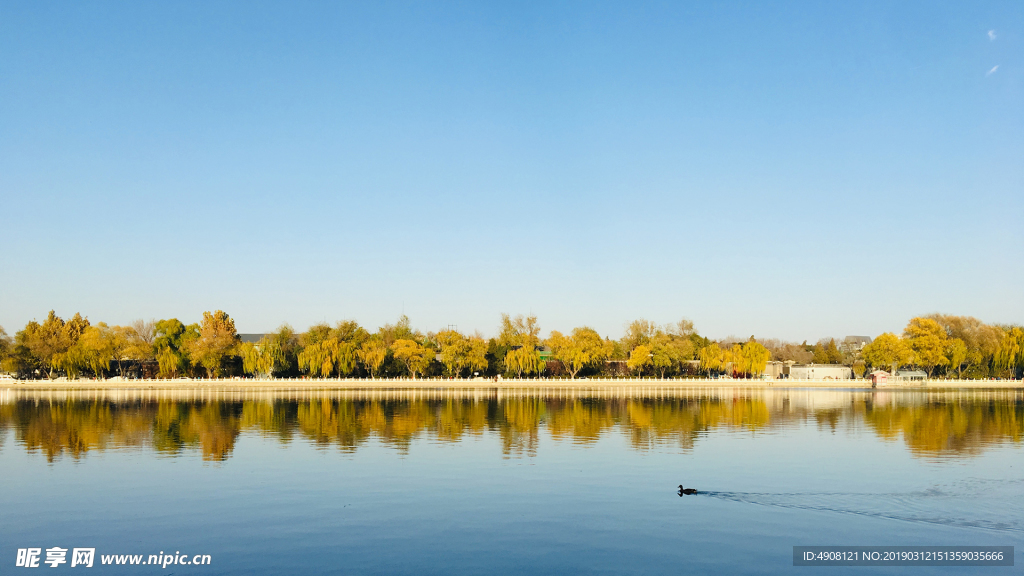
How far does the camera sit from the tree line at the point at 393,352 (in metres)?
87.3

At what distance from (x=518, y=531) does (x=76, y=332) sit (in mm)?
92172

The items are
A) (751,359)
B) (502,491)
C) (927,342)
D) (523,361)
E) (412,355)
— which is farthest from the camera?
(751,359)

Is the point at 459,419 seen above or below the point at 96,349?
below

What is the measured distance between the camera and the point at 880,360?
9519 cm

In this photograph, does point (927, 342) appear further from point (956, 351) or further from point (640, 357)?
point (640, 357)

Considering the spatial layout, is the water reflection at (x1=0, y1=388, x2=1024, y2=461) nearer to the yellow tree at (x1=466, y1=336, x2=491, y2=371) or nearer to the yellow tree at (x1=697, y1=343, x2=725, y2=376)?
the yellow tree at (x1=466, y1=336, x2=491, y2=371)

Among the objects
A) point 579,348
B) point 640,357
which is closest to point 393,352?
point 579,348

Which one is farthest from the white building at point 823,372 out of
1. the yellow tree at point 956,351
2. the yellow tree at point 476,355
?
the yellow tree at point 476,355

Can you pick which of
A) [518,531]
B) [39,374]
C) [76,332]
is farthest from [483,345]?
[518,531]

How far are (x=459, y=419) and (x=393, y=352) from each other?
49.7 m

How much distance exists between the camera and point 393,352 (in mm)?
91562

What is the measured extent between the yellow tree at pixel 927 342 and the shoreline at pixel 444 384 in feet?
10.2

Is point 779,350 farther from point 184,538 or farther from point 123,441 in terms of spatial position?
point 184,538

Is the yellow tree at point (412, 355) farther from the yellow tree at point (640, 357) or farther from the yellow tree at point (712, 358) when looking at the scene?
the yellow tree at point (712, 358)
